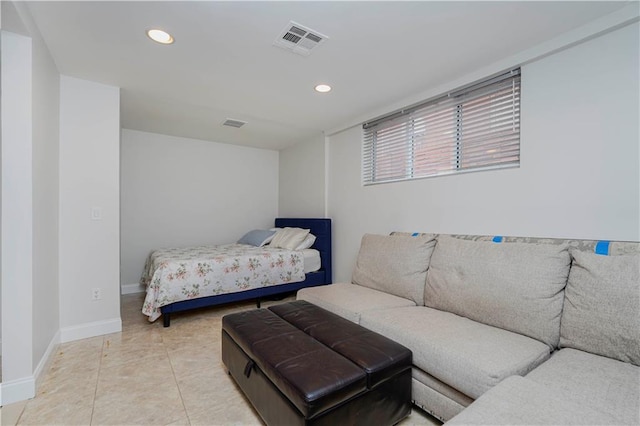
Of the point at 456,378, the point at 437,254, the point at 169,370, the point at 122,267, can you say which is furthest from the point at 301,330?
the point at 122,267


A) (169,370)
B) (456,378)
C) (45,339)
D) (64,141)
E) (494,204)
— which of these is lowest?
(169,370)

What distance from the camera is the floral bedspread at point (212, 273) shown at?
2.81 meters

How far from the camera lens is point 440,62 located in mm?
2209

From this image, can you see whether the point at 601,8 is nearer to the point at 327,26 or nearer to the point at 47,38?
the point at 327,26

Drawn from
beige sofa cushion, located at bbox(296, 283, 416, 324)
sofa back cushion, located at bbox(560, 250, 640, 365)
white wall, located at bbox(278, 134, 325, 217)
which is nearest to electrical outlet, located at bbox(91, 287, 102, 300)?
beige sofa cushion, located at bbox(296, 283, 416, 324)

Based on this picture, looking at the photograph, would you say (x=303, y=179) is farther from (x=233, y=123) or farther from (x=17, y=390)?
(x=17, y=390)

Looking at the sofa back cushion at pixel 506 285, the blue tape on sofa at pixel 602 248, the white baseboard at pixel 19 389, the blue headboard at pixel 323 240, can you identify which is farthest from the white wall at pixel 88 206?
the blue tape on sofa at pixel 602 248

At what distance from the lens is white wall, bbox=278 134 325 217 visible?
4.18m

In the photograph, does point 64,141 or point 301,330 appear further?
point 64,141

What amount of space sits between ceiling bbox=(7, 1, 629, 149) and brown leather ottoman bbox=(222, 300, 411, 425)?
1897mm

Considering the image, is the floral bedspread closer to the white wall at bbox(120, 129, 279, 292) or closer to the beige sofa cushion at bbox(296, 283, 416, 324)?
Result: the white wall at bbox(120, 129, 279, 292)

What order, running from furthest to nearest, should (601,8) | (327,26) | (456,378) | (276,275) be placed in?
1. (276,275)
2. (327,26)
3. (601,8)
4. (456,378)

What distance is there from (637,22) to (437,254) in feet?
5.82

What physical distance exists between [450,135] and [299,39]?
61.9 inches
